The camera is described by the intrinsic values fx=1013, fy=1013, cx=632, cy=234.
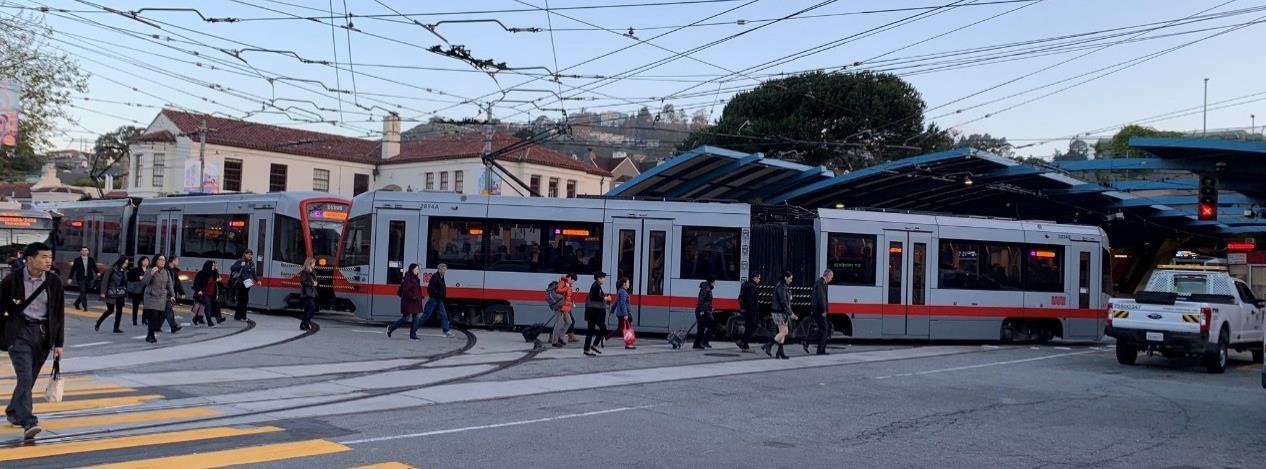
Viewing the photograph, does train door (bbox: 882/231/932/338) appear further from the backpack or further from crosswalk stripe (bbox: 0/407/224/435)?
crosswalk stripe (bbox: 0/407/224/435)

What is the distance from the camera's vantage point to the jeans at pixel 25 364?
8.34 metres

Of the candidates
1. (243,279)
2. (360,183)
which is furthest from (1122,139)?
(243,279)

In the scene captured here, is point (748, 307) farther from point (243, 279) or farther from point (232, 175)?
point (232, 175)

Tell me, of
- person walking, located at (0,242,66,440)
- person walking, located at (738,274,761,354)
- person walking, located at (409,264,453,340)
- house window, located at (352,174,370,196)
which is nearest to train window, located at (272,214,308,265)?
person walking, located at (409,264,453,340)

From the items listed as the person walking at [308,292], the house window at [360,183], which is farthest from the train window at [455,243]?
the house window at [360,183]

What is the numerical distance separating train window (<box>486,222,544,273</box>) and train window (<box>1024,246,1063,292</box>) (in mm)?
11212

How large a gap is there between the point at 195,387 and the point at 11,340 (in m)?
3.69

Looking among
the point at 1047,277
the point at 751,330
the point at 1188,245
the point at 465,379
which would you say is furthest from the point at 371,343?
the point at 1188,245

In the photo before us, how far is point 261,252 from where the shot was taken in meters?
25.3

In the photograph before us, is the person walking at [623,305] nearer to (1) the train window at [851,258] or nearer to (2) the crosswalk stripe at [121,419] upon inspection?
(1) the train window at [851,258]

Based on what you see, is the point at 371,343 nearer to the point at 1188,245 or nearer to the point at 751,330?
the point at 751,330

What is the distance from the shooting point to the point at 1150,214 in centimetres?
3800

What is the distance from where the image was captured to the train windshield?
25.1 metres

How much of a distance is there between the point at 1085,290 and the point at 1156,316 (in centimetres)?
612
